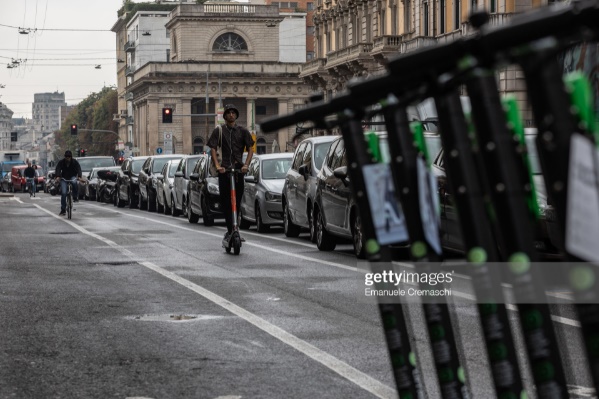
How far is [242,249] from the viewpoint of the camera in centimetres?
1884

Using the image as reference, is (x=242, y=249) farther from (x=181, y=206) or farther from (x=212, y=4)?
(x=212, y=4)

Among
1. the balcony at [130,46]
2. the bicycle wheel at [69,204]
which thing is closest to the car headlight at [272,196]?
the bicycle wheel at [69,204]

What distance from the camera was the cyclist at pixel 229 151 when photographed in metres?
17.8

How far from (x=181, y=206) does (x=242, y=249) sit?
1465 cm

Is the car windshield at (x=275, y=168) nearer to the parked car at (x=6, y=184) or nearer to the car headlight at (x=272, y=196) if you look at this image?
the car headlight at (x=272, y=196)

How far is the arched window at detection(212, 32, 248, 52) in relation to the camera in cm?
12506

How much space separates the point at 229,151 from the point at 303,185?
2.65m

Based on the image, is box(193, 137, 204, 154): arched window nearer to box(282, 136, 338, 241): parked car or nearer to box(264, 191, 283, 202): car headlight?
box(264, 191, 283, 202): car headlight

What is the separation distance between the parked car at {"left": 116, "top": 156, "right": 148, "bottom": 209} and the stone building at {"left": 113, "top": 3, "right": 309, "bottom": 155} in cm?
6583

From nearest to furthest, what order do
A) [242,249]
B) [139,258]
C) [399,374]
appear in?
1. [399,374]
2. [139,258]
3. [242,249]

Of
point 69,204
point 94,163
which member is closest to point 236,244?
point 69,204

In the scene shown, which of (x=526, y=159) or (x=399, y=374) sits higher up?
(x=526, y=159)

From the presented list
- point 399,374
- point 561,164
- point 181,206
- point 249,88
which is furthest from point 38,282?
point 249,88

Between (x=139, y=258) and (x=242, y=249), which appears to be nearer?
(x=139, y=258)
